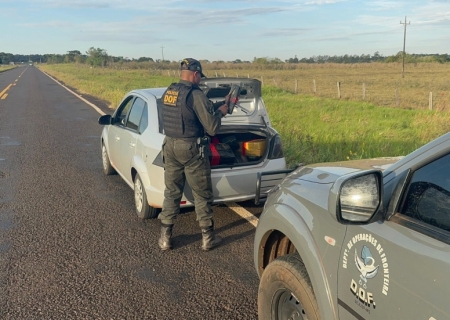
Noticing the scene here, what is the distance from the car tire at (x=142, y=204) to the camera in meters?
5.09

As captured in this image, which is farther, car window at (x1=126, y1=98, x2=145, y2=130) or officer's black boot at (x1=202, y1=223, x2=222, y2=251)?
car window at (x1=126, y1=98, x2=145, y2=130)

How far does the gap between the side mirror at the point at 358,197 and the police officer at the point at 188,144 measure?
7.93 ft

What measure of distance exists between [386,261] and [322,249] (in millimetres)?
431

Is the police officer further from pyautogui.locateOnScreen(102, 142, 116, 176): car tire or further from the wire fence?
the wire fence

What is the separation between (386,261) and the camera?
174 cm

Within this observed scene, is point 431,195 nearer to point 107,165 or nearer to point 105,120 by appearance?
point 105,120

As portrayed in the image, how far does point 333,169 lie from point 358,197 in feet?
2.61

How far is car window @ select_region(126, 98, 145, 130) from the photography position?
545 cm

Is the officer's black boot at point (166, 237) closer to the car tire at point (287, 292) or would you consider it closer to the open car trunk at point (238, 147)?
the open car trunk at point (238, 147)

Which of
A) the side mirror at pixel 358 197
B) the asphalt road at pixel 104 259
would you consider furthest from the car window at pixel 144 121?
the side mirror at pixel 358 197

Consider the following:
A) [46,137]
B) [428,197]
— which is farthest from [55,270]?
[46,137]

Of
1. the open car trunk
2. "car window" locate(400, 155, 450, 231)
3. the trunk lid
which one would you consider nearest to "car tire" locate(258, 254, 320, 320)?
"car window" locate(400, 155, 450, 231)

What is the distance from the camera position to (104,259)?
14.0 feet

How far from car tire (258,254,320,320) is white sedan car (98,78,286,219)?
7.23 feet
